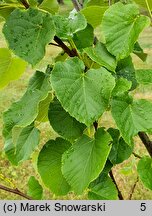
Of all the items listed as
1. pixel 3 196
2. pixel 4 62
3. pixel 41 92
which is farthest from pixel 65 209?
pixel 3 196

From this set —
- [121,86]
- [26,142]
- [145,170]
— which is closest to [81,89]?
[121,86]

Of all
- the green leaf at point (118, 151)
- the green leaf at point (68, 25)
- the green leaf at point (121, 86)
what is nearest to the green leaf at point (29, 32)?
the green leaf at point (68, 25)

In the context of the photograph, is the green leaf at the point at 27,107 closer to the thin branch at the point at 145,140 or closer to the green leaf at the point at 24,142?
the green leaf at the point at 24,142

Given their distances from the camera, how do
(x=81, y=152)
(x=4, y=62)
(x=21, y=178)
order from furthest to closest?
(x=21, y=178)
(x=4, y=62)
(x=81, y=152)

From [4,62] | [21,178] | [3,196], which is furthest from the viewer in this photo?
[21,178]

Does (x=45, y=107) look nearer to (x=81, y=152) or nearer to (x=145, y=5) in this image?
(x=81, y=152)

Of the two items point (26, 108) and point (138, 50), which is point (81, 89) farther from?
point (138, 50)

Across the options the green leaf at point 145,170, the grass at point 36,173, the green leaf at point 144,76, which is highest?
the green leaf at point 144,76
